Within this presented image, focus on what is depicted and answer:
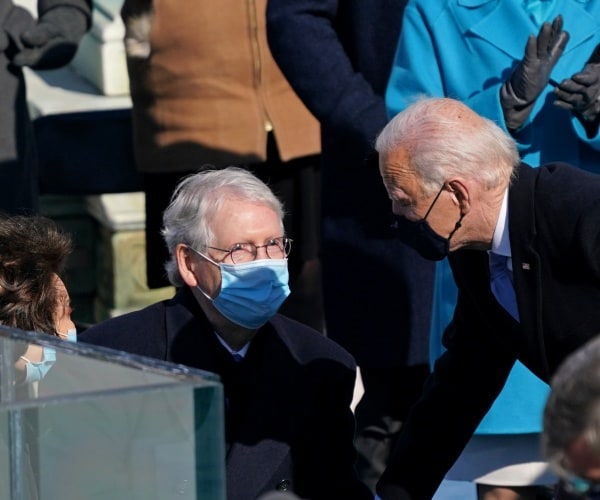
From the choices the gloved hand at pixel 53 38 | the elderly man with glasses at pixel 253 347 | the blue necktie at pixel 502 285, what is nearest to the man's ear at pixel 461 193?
the blue necktie at pixel 502 285

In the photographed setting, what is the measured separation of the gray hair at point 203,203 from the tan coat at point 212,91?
5.19 feet

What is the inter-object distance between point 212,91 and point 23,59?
0.64 meters

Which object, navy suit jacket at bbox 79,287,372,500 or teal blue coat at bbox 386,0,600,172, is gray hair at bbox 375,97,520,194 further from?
teal blue coat at bbox 386,0,600,172

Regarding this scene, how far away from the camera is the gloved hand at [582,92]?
4.22 m

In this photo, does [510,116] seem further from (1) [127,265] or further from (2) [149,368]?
(1) [127,265]

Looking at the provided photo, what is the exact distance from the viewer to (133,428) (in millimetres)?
2480

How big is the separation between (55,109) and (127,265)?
0.82m

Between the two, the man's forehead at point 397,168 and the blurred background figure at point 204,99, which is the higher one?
the man's forehead at point 397,168

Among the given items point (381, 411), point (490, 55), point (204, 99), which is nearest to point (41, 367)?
point (490, 55)

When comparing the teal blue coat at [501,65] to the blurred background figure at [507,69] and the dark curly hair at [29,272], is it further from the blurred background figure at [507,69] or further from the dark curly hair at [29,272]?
the dark curly hair at [29,272]

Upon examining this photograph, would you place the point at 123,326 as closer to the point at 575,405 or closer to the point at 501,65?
the point at 501,65

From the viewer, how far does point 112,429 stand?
249cm

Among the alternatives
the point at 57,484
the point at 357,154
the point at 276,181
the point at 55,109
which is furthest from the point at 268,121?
the point at 57,484

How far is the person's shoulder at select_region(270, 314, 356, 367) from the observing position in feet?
12.6
